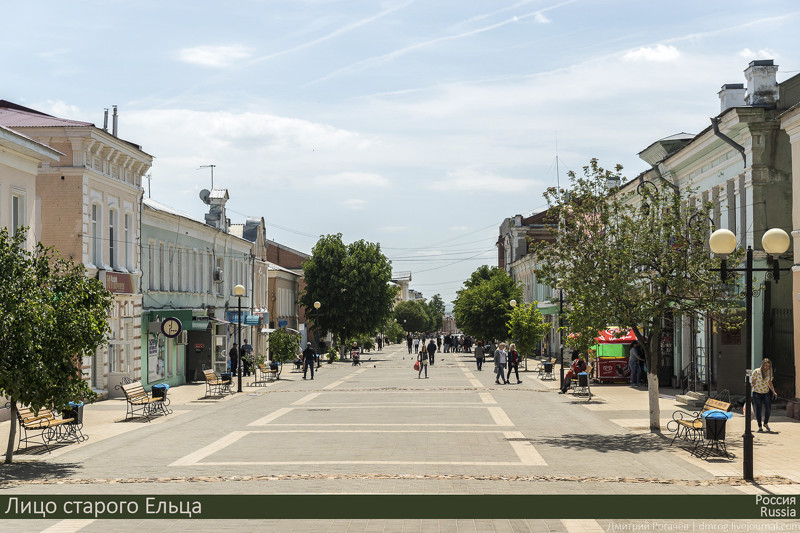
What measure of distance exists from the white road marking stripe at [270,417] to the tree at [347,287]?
41913 millimetres

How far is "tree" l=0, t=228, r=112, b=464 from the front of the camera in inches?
568

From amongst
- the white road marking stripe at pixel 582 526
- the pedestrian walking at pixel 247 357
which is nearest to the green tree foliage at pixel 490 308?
the pedestrian walking at pixel 247 357

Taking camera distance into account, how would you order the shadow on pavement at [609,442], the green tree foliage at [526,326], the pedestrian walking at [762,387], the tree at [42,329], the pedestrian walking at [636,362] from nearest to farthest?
the tree at [42,329]
the shadow on pavement at [609,442]
the pedestrian walking at [762,387]
the pedestrian walking at [636,362]
the green tree foliage at [526,326]

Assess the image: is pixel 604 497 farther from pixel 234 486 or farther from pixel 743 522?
pixel 234 486

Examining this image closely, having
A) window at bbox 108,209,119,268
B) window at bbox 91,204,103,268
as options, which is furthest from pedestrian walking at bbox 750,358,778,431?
window at bbox 108,209,119,268

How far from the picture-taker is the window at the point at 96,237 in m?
29.1

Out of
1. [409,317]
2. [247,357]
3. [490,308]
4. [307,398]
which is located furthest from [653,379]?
[409,317]

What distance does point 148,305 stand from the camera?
34531 mm

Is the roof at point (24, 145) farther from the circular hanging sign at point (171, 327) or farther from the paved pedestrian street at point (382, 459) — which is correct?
the circular hanging sign at point (171, 327)

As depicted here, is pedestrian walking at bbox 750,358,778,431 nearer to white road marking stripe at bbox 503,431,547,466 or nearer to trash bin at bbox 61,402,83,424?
white road marking stripe at bbox 503,431,547,466

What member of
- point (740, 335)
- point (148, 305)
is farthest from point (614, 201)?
point (148, 305)

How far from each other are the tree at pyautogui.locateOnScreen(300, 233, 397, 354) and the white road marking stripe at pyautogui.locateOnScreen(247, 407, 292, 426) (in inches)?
1650

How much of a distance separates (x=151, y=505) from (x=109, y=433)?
919cm

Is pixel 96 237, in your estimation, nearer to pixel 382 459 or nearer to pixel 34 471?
pixel 34 471
